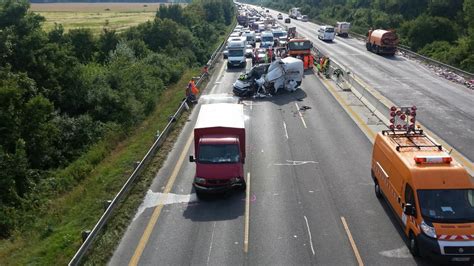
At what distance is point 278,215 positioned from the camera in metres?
16.8

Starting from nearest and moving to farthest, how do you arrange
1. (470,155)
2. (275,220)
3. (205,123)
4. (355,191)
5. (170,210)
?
1. (275,220)
2. (170,210)
3. (355,191)
4. (205,123)
5. (470,155)

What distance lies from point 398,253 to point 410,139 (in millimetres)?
4655

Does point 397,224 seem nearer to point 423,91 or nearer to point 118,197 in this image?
point 118,197

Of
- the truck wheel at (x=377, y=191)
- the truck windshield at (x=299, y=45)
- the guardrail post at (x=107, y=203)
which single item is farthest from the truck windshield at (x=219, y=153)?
the truck windshield at (x=299, y=45)

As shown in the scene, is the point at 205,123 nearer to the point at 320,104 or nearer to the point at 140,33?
the point at 320,104

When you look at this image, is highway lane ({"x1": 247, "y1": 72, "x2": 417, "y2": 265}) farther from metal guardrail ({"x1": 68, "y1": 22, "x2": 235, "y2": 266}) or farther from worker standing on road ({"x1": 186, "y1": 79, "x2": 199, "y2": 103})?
worker standing on road ({"x1": 186, "y1": 79, "x2": 199, "y2": 103})

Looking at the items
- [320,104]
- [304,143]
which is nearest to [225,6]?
[320,104]

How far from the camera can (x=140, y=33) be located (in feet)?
200

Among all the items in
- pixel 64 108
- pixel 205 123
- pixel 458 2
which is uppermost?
pixel 458 2

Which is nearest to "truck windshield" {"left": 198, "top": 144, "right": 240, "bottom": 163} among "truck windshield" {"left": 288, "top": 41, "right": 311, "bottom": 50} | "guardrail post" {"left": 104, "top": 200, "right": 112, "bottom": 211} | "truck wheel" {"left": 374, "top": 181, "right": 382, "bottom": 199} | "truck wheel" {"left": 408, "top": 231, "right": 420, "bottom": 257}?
"guardrail post" {"left": 104, "top": 200, "right": 112, "bottom": 211}

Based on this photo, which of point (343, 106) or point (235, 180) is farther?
point (343, 106)

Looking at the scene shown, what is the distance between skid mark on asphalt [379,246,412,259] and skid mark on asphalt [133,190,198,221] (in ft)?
24.3

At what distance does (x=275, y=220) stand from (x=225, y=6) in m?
120

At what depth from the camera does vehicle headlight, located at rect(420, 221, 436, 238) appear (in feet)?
42.6
